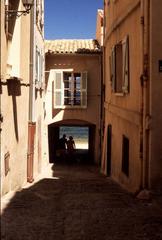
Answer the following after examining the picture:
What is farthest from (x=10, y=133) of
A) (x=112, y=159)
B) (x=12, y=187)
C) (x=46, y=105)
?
(x=46, y=105)

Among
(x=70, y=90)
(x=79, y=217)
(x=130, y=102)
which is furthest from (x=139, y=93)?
(x=70, y=90)

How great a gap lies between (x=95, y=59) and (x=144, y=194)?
14102 millimetres

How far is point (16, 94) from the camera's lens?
10.7 metres

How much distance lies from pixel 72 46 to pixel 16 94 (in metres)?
12.8

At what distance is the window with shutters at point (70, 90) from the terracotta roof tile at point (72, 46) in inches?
44.7

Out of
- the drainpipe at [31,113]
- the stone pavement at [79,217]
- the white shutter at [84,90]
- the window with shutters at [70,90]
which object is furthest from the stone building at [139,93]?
the window with shutters at [70,90]

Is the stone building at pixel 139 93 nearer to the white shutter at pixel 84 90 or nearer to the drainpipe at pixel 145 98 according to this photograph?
the drainpipe at pixel 145 98

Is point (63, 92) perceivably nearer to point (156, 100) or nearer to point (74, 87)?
point (74, 87)

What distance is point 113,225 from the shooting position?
259 inches

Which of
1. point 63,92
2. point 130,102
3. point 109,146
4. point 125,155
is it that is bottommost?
point 109,146

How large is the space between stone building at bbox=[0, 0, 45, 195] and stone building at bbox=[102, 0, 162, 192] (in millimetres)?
2777

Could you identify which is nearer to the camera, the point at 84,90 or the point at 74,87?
the point at 84,90

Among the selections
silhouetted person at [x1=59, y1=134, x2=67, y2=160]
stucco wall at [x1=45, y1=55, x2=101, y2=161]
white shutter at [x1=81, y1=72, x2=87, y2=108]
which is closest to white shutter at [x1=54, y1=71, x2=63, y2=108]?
stucco wall at [x1=45, y1=55, x2=101, y2=161]

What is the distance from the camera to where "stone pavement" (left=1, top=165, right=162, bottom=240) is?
6.04 meters
